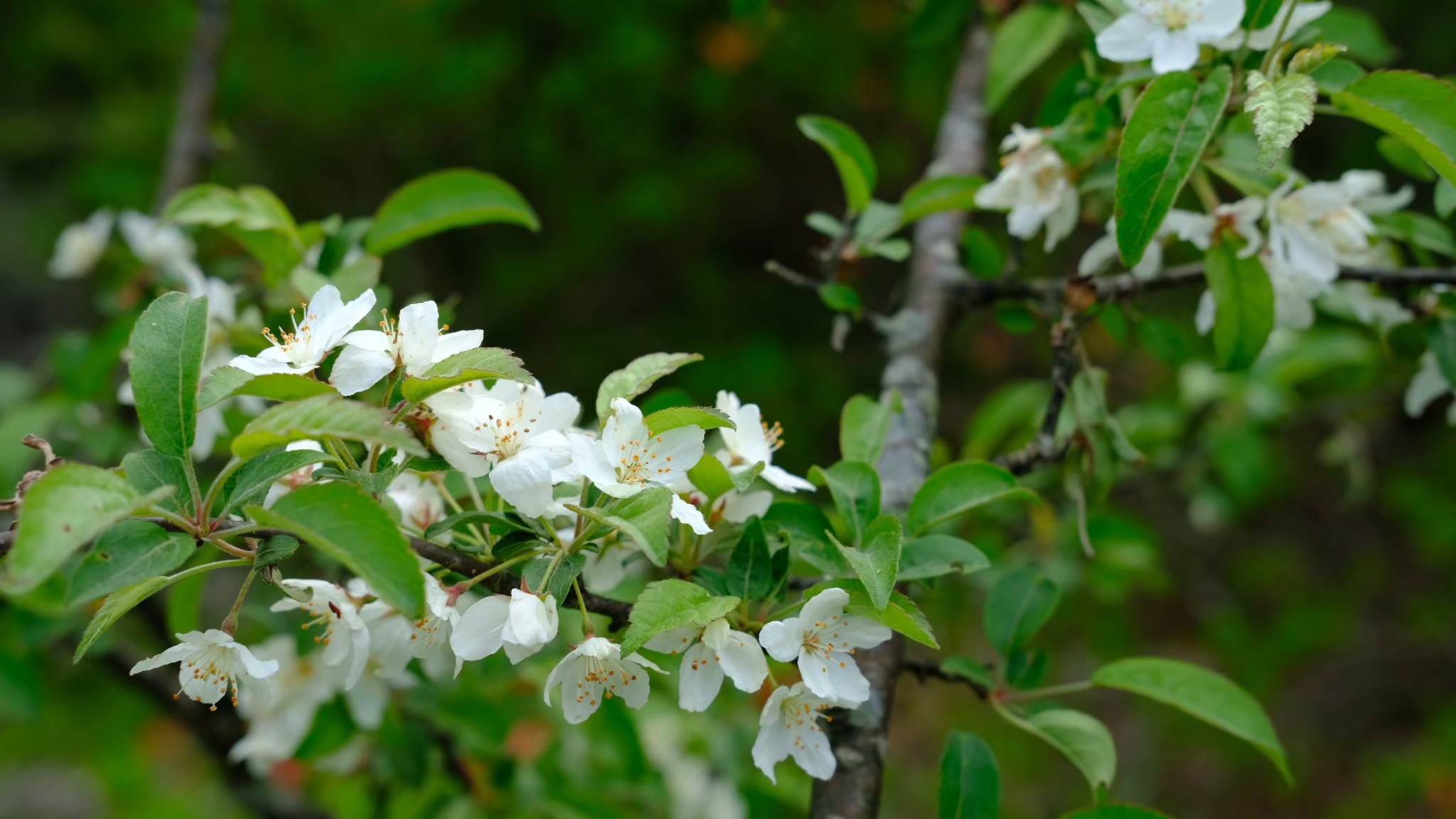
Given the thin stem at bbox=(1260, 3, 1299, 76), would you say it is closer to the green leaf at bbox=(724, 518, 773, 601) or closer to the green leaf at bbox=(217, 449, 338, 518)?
the green leaf at bbox=(724, 518, 773, 601)

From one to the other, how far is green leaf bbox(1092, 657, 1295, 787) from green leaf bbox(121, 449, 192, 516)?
1.01m

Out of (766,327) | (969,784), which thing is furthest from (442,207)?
(766,327)

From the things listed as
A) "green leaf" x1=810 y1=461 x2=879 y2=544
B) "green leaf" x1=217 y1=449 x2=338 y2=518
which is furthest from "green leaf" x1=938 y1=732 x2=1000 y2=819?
"green leaf" x1=217 y1=449 x2=338 y2=518

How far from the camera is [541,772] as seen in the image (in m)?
1.84

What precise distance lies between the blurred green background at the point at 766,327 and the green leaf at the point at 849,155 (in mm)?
814

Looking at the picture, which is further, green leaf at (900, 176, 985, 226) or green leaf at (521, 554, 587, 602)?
green leaf at (900, 176, 985, 226)

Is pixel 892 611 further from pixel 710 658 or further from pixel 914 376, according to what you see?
pixel 914 376

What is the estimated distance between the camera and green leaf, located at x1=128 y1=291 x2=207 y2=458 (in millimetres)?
846

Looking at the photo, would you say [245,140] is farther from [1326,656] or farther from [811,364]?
[1326,656]

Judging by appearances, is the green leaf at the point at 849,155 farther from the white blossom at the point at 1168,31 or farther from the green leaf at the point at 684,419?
the green leaf at the point at 684,419

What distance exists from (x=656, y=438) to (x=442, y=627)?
0.87 ft

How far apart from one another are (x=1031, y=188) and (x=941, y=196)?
122 mm

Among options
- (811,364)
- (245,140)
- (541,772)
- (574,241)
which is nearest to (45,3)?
(245,140)

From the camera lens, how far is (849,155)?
1.39 m
